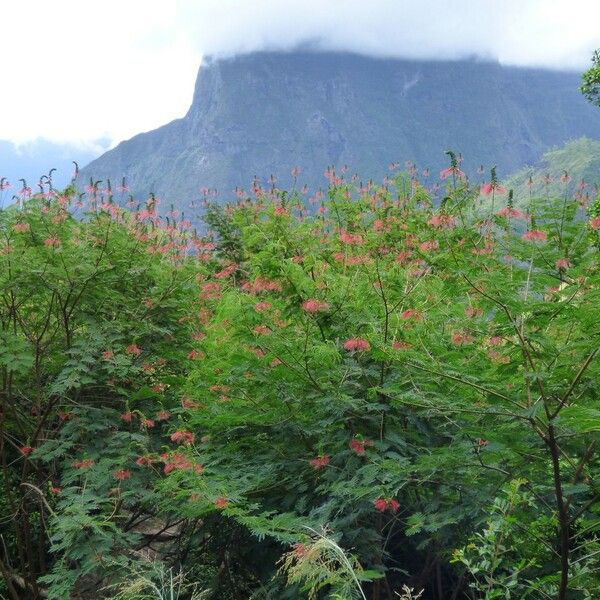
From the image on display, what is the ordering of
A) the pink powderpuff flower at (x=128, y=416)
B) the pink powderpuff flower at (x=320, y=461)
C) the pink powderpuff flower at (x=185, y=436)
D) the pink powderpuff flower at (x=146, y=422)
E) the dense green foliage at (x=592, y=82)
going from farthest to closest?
the dense green foliage at (x=592, y=82) → the pink powderpuff flower at (x=128, y=416) → the pink powderpuff flower at (x=146, y=422) → the pink powderpuff flower at (x=185, y=436) → the pink powderpuff flower at (x=320, y=461)

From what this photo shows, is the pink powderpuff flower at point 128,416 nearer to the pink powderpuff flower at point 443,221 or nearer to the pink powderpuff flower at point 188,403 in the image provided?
the pink powderpuff flower at point 188,403

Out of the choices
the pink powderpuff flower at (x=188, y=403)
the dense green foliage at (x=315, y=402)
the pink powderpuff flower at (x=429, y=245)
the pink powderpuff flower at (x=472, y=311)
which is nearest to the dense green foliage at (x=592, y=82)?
the dense green foliage at (x=315, y=402)

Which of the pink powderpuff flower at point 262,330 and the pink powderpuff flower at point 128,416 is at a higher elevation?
the pink powderpuff flower at point 262,330

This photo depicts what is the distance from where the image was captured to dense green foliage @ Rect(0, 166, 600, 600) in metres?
4.49

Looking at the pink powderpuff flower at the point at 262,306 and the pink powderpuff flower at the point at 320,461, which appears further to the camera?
the pink powderpuff flower at the point at 262,306

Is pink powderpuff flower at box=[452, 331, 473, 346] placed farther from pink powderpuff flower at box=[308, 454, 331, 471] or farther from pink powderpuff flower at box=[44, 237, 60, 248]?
pink powderpuff flower at box=[44, 237, 60, 248]

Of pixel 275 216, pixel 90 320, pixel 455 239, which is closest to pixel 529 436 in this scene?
pixel 275 216

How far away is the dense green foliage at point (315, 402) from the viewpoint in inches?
177

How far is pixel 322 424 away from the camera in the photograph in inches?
216

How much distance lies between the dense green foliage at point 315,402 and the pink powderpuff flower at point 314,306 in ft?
0.16

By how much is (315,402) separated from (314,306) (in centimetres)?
79

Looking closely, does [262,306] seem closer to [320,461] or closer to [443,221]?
[320,461]

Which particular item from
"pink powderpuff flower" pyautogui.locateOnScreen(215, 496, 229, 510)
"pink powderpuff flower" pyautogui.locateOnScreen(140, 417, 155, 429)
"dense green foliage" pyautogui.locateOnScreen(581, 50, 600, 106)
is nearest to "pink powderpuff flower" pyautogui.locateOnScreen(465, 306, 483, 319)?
"pink powderpuff flower" pyautogui.locateOnScreen(215, 496, 229, 510)

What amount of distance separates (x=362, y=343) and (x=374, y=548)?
5.14ft
